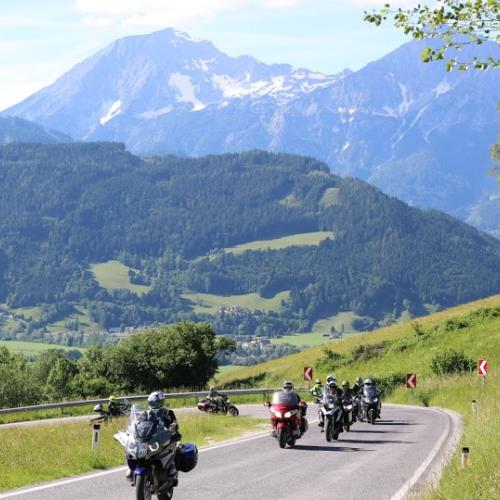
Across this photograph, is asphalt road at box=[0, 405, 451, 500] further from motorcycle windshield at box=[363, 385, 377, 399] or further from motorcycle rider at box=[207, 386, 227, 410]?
motorcycle rider at box=[207, 386, 227, 410]

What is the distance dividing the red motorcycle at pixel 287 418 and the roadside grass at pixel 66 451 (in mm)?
2422

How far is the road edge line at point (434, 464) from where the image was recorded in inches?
682

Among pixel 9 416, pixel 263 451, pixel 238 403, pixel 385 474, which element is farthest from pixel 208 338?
pixel 385 474

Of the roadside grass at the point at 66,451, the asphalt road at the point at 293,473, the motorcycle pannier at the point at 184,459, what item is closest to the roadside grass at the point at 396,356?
the roadside grass at the point at 66,451

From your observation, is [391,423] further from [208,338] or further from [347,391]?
[208,338]

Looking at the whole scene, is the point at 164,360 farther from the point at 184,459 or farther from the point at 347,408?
the point at 184,459

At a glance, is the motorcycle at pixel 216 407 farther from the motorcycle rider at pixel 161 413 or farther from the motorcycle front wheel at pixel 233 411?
the motorcycle rider at pixel 161 413

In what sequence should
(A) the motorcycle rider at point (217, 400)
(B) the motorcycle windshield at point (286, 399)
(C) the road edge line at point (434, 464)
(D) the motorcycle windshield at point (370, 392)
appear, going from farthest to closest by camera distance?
(A) the motorcycle rider at point (217, 400) → (D) the motorcycle windshield at point (370, 392) → (B) the motorcycle windshield at point (286, 399) → (C) the road edge line at point (434, 464)

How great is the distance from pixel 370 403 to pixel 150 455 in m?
23.9

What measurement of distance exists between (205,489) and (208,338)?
186 feet

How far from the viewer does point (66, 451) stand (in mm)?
22375

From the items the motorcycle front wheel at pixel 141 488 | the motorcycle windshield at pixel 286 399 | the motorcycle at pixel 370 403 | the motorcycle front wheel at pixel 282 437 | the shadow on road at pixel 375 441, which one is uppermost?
the motorcycle front wheel at pixel 141 488

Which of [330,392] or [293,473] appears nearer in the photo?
[293,473]

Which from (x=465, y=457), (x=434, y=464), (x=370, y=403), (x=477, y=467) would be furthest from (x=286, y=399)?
(x=370, y=403)
